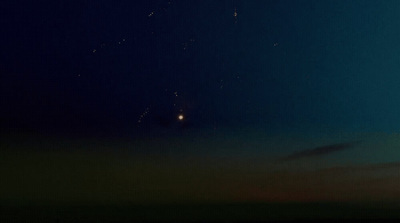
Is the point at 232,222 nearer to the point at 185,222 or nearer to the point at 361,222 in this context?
the point at 185,222

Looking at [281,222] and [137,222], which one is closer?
[137,222]

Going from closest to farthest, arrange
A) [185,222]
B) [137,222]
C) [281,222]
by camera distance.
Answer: [185,222]
[137,222]
[281,222]

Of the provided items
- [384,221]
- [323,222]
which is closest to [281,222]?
[323,222]

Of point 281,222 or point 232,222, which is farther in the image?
point 281,222

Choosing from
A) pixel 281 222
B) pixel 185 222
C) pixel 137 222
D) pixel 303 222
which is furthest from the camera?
pixel 281 222

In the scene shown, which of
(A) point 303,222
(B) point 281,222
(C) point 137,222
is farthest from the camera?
(B) point 281,222

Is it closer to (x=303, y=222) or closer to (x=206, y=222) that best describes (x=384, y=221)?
(x=303, y=222)

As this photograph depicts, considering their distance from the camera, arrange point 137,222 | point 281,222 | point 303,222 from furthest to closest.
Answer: point 281,222 < point 303,222 < point 137,222

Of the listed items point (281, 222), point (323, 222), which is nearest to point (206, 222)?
point (281, 222)
